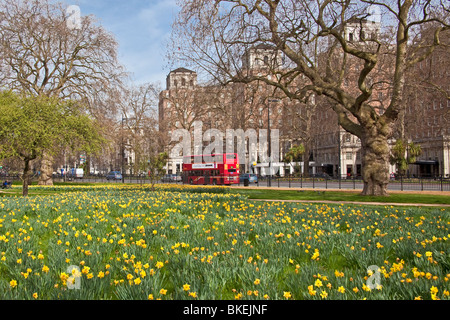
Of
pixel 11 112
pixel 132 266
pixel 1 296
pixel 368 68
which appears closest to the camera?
pixel 1 296

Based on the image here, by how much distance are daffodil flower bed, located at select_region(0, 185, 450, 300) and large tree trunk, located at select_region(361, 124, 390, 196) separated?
34.5 feet

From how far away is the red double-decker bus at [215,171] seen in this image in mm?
37875

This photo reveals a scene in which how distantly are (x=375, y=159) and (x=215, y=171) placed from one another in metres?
22.6

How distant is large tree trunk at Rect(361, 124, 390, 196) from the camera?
17312 millimetres

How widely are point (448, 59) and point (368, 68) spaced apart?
23790mm

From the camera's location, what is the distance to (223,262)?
13.3ft

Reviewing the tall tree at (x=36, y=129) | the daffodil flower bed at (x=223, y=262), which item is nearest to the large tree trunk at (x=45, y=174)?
the tall tree at (x=36, y=129)

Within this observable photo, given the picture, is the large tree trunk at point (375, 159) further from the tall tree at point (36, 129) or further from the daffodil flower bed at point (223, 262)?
the tall tree at point (36, 129)
